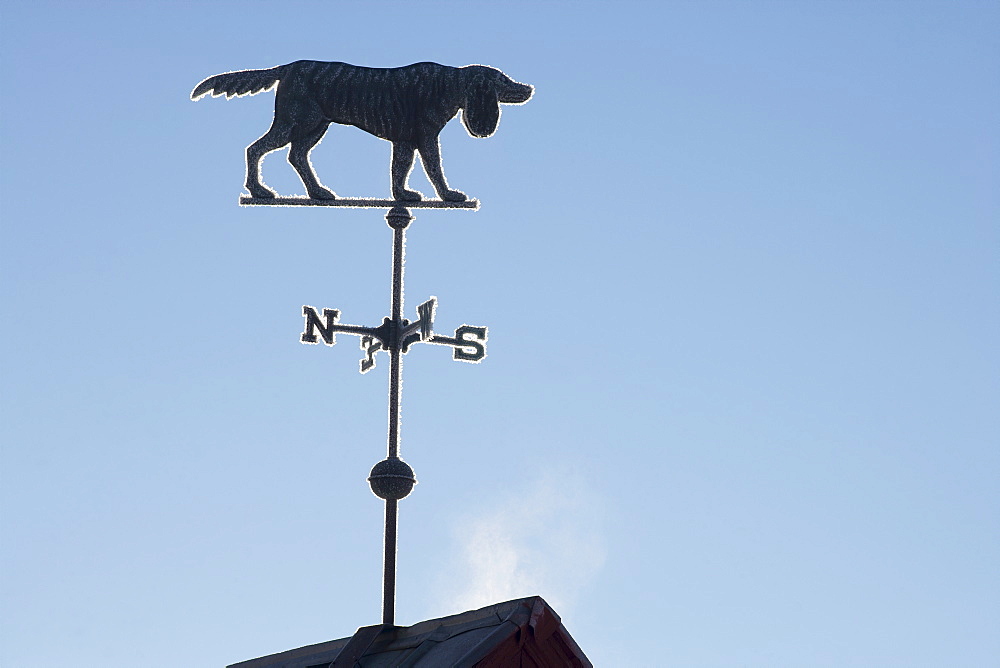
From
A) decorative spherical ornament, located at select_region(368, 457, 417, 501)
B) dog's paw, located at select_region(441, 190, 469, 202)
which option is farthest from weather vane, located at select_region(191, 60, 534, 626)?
decorative spherical ornament, located at select_region(368, 457, 417, 501)

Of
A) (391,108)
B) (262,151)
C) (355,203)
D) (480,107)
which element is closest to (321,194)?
(355,203)

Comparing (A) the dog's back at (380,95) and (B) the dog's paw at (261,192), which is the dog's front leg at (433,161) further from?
(B) the dog's paw at (261,192)

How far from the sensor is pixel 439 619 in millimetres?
12500

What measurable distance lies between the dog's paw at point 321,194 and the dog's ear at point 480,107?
4.65 feet

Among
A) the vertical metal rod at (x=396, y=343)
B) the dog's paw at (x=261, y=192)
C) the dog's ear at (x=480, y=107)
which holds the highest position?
the dog's paw at (x=261, y=192)

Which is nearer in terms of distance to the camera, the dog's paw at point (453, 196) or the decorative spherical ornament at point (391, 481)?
the decorative spherical ornament at point (391, 481)

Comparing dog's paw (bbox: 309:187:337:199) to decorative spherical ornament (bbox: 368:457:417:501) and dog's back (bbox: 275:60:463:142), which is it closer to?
dog's back (bbox: 275:60:463:142)

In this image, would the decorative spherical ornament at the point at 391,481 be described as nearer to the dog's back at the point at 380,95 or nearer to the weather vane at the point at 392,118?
the weather vane at the point at 392,118

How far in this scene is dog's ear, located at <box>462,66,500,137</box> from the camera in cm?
1485

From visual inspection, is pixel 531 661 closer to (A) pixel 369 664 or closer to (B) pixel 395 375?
(A) pixel 369 664

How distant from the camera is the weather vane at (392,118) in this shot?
48.1ft

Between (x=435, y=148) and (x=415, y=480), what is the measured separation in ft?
10.8

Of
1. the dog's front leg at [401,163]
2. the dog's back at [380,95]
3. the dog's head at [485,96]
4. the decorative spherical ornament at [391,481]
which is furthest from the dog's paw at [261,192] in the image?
the decorative spherical ornament at [391,481]

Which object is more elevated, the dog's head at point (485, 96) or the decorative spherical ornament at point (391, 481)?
the dog's head at point (485, 96)
